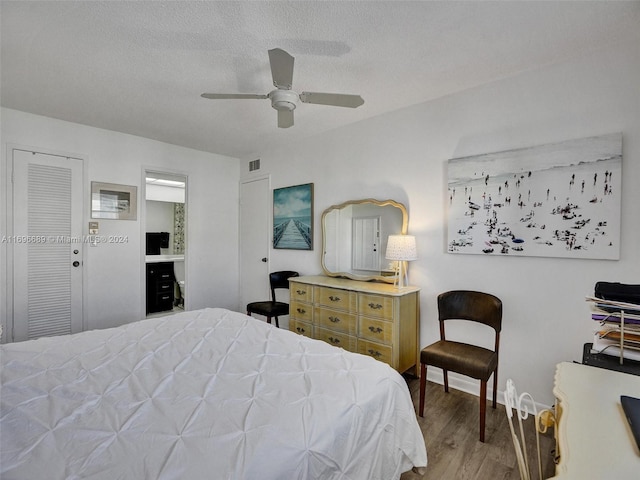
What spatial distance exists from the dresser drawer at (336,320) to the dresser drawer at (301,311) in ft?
0.24

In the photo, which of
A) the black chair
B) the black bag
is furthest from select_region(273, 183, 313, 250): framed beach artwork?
the black bag

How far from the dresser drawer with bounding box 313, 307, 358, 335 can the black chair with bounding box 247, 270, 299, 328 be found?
0.62 meters

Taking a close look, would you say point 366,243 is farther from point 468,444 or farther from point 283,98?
point 468,444

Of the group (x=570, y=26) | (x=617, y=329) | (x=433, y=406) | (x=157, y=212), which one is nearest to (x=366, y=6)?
(x=570, y=26)

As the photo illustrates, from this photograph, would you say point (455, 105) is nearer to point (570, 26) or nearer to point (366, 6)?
point (570, 26)

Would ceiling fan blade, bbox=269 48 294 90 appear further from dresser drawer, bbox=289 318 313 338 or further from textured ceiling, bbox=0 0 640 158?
dresser drawer, bbox=289 318 313 338

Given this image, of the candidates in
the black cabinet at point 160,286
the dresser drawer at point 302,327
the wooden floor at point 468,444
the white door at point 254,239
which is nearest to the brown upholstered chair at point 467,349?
the wooden floor at point 468,444

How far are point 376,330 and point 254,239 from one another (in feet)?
8.40

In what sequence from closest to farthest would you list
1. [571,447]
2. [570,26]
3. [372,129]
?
[571,447] → [570,26] → [372,129]

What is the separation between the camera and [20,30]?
1.94 meters

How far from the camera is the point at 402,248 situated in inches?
109

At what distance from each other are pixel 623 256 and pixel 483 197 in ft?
3.05

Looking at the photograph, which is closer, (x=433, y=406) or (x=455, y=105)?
(x=433, y=406)

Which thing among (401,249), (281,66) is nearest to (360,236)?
(401,249)
